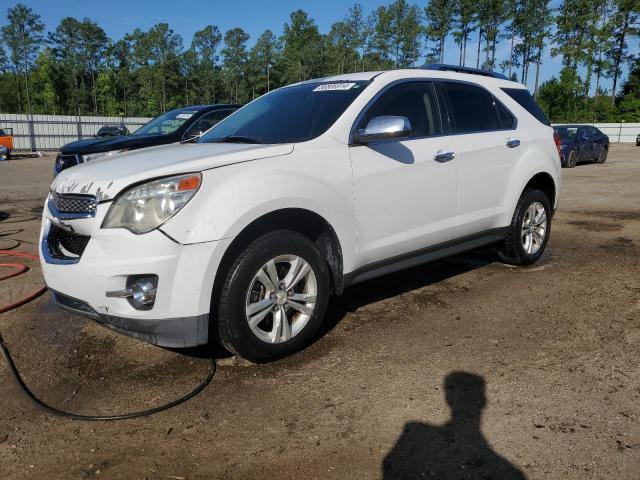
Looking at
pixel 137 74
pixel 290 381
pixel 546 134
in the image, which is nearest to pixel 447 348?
pixel 290 381

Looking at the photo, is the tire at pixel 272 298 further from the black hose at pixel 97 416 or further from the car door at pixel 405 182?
the car door at pixel 405 182

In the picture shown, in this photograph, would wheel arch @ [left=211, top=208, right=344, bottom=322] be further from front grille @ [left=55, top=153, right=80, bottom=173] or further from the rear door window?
front grille @ [left=55, top=153, right=80, bottom=173]

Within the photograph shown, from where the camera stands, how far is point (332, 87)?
4.14 meters

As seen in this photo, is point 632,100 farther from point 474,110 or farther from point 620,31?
point 474,110

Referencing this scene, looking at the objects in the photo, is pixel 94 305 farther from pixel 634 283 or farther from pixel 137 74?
pixel 137 74

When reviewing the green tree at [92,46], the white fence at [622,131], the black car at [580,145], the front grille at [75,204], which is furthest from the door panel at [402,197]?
the green tree at [92,46]

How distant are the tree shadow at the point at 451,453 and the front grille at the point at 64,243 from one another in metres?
2.02

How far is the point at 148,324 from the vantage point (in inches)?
114

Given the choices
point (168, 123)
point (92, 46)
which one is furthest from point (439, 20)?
point (168, 123)

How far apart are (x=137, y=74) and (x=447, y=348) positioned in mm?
85023

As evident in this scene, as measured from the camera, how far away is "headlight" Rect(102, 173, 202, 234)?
2846 millimetres

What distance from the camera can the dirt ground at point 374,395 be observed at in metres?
2.37

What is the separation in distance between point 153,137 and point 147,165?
16.6 feet

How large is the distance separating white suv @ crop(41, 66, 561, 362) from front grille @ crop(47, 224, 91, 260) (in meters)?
0.01
